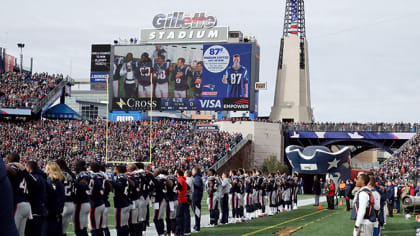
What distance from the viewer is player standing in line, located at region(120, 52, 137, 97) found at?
48844 mm

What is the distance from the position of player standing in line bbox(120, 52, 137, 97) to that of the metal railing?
965 cm

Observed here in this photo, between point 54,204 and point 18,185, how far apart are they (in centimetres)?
138

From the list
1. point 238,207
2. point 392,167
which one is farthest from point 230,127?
point 238,207

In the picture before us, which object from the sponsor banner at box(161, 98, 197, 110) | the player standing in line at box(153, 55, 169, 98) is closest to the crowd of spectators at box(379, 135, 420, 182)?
the sponsor banner at box(161, 98, 197, 110)

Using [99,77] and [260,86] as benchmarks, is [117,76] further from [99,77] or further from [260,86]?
[260,86]

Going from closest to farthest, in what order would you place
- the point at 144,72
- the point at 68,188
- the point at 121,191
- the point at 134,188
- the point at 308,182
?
the point at 68,188 → the point at 121,191 → the point at 134,188 → the point at 308,182 → the point at 144,72

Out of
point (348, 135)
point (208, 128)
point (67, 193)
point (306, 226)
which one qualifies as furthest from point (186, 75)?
point (67, 193)

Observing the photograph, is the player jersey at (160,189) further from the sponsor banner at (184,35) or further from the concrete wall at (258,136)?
the concrete wall at (258,136)

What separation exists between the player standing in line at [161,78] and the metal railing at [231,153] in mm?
7311

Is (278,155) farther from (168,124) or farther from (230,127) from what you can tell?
(168,124)

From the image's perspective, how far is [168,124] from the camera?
167ft

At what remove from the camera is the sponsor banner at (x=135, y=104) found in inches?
1903

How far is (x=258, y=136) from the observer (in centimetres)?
5028

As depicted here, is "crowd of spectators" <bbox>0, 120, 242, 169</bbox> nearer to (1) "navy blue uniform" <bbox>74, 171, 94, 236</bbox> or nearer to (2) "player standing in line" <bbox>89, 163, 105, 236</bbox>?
(2) "player standing in line" <bbox>89, 163, 105, 236</bbox>
